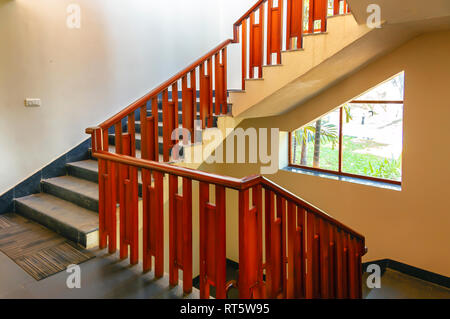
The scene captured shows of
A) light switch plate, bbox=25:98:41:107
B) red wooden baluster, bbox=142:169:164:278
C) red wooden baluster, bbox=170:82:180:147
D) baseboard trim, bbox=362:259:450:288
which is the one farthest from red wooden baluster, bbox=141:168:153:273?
baseboard trim, bbox=362:259:450:288

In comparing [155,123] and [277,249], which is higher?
[155,123]

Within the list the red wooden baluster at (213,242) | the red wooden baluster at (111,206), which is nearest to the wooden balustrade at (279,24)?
the red wooden baluster at (111,206)

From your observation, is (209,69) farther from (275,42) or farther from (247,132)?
(247,132)

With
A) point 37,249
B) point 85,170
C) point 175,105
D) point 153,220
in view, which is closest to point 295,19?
point 175,105

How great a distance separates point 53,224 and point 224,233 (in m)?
2.22

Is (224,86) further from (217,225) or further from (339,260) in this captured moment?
(217,225)

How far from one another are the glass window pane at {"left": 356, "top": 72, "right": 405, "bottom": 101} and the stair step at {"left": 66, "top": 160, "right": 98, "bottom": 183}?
3901mm

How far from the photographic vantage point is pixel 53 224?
3.50 metres

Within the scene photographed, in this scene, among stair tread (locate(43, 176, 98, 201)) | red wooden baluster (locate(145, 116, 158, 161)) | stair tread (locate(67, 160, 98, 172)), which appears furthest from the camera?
stair tread (locate(67, 160, 98, 172))

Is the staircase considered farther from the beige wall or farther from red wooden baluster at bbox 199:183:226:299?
the beige wall

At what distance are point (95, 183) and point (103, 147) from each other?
117cm

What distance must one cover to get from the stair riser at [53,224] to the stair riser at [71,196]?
0.34m

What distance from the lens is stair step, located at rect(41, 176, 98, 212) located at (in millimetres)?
3688
